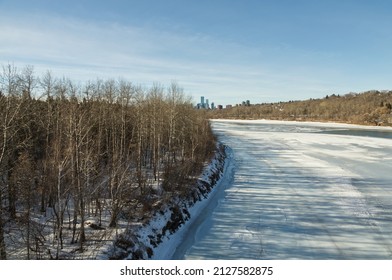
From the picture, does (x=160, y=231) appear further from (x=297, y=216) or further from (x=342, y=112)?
(x=342, y=112)

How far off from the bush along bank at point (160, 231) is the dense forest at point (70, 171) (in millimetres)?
615

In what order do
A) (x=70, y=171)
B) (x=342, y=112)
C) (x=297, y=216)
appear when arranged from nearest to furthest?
1. (x=70, y=171)
2. (x=297, y=216)
3. (x=342, y=112)

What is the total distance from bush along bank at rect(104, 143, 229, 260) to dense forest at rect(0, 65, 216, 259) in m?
0.61

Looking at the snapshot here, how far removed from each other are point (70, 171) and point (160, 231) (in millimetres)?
3697

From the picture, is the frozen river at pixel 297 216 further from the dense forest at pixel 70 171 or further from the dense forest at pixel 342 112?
the dense forest at pixel 342 112

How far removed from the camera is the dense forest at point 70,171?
8688 millimetres

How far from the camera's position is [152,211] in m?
11.9

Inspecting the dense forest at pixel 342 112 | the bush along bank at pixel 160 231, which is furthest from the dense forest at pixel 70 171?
the dense forest at pixel 342 112

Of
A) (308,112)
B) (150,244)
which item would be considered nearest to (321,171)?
(150,244)

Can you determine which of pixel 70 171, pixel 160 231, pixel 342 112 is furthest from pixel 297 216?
pixel 342 112

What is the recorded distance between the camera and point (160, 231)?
35.4 ft

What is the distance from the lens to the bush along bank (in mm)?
9062

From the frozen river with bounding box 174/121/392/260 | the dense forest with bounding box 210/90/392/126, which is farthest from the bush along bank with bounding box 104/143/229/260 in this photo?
the dense forest with bounding box 210/90/392/126

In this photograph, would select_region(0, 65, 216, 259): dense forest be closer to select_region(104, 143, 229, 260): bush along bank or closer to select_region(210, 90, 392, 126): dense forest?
select_region(104, 143, 229, 260): bush along bank
